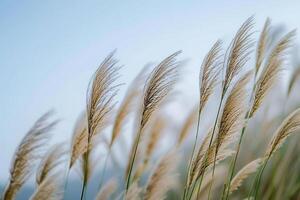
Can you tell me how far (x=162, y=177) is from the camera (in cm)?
266

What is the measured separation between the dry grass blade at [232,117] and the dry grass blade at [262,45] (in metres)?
0.31

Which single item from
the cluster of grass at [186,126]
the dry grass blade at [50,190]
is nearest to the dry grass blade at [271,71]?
the cluster of grass at [186,126]

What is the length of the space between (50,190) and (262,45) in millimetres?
1271

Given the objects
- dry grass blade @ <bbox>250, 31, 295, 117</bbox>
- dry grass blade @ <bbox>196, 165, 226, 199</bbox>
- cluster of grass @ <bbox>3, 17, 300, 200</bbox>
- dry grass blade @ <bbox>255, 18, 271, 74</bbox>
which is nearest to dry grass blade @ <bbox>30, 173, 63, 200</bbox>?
cluster of grass @ <bbox>3, 17, 300, 200</bbox>

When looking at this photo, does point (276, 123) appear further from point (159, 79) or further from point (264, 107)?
point (159, 79)

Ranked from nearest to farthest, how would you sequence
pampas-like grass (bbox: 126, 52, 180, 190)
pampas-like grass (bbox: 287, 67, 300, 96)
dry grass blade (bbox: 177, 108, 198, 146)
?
pampas-like grass (bbox: 126, 52, 180, 190)
dry grass blade (bbox: 177, 108, 198, 146)
pampas-like grass (bbox: 287, 67, 300, 96)

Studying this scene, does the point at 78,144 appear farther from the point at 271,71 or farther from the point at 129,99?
the point at 271,71

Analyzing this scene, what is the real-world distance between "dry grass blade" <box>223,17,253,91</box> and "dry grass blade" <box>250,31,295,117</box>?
16cm

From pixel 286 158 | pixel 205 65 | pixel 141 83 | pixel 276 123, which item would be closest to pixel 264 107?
pixel 276 123

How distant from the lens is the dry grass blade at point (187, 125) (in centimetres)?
313

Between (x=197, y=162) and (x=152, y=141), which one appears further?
(x=152, y=141)

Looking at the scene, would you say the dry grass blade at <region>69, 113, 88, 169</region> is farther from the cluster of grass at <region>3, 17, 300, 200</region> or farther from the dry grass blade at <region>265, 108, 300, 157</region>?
the dry grass blade at <region>265, 108, 300, 157</region>

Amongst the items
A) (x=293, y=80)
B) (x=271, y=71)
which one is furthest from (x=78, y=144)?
(x=293, y=80)

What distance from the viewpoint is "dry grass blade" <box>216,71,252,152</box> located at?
2.32 m
